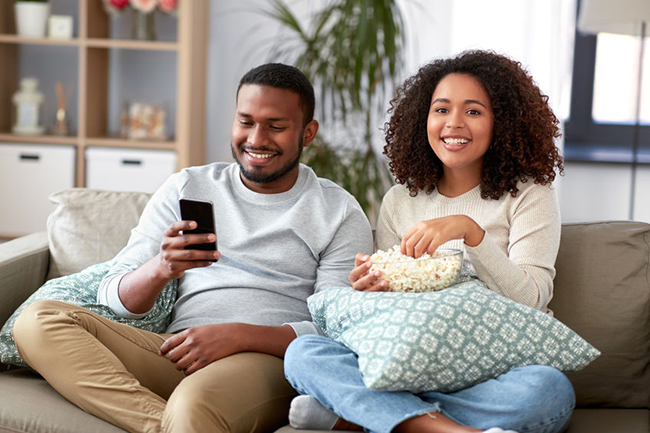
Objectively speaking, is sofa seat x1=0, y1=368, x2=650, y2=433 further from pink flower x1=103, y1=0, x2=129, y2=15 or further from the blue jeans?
pink flower x1=103, y1=0, x2=129, y2=15

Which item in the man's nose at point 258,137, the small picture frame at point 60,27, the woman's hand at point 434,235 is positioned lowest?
the woman's hand at point 434,235

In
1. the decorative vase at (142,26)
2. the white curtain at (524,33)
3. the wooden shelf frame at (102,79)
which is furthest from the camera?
the decorative vase at (142,26)

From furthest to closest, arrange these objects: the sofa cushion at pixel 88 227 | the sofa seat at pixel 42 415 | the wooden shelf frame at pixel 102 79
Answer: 1. the wooden shelf frame at pixel 102 79
2. the sofa cushion at pixel 88 227
3. the sofa seat at pixel 42 415

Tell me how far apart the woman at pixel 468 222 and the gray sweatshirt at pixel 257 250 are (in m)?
0.15

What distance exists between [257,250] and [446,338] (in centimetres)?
57

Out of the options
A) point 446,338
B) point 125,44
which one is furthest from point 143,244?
point 125,44

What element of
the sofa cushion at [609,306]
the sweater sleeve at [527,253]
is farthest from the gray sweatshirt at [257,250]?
the sofa cushion at [609,306]

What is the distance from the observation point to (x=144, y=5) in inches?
142

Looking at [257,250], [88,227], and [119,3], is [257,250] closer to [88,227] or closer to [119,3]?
[88,227]

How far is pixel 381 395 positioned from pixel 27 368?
857 mm

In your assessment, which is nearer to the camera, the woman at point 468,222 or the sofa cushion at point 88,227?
the woman at point 468,222

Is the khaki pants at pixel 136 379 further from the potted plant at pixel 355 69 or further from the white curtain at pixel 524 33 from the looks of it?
the white curtain at pixel 524 33

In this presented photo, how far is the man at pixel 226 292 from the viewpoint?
1.46 meters

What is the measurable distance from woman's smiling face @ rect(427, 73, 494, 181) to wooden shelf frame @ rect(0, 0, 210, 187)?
198 centimetres
